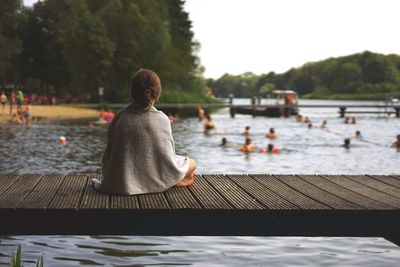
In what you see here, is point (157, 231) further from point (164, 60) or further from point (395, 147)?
point (164, 60)

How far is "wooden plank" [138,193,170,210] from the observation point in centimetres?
555

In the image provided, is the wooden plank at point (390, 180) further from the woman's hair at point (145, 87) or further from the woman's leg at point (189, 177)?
the woman's hair at point (145, 87)

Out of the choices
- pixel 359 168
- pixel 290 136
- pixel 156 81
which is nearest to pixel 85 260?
pixel 156 81

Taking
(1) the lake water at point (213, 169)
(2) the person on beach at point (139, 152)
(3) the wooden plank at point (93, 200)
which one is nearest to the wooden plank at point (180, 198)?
(2) the person on beach at point (139, 152)

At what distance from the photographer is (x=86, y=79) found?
67562mm

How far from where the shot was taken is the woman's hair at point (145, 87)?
237 inches

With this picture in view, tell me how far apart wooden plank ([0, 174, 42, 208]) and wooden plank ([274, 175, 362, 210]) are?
110 inches

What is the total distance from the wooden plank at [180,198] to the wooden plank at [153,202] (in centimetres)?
6

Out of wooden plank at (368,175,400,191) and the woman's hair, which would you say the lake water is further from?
the woman's hair

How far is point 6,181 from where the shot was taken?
7.08 meters

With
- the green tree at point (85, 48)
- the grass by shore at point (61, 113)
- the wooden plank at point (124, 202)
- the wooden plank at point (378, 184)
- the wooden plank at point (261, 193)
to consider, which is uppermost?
the green tree at point (85, 48)

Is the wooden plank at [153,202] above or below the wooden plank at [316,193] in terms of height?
above

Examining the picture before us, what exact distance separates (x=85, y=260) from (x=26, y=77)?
72014 mm

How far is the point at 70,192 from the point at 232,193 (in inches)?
63.9
